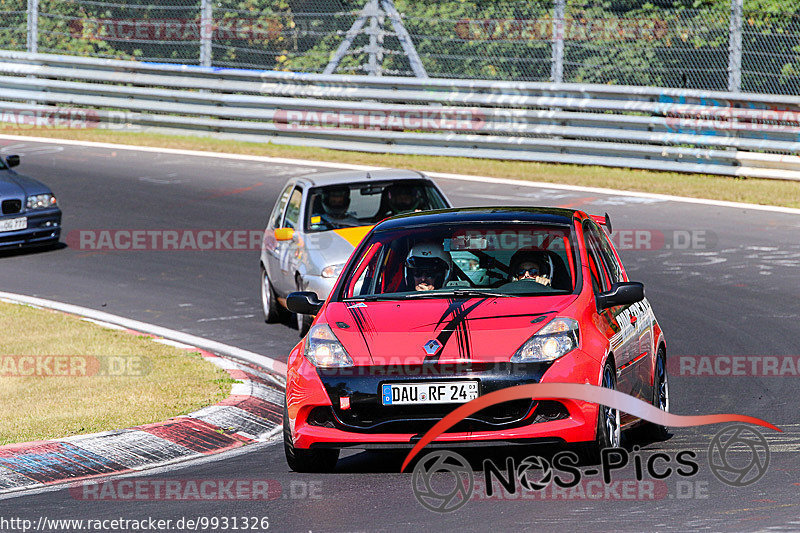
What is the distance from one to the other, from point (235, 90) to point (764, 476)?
18498 millimetres

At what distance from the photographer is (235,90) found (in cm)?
2434

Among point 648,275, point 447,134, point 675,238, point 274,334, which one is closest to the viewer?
point 274,334

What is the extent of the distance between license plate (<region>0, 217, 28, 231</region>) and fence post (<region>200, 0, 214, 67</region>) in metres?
8.62

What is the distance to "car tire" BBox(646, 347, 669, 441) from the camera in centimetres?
830

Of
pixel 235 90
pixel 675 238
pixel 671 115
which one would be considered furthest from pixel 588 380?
pixel 235 90

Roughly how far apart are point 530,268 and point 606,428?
1382 mm

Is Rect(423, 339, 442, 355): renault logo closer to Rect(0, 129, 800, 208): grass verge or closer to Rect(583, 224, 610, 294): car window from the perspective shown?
Rect(583, 224, 610, 294): car window

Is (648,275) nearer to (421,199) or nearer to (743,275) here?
(743,275)

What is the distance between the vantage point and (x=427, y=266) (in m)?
8.52

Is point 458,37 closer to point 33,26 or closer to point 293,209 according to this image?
point 293,209

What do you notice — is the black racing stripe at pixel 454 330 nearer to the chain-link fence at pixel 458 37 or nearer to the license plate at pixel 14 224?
the license plate at pixel 14 224

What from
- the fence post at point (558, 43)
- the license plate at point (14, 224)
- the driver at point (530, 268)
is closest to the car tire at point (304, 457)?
the driver at point (530, 268)

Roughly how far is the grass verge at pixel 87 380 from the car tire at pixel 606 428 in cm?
314

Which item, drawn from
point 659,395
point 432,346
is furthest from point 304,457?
point 659,395
